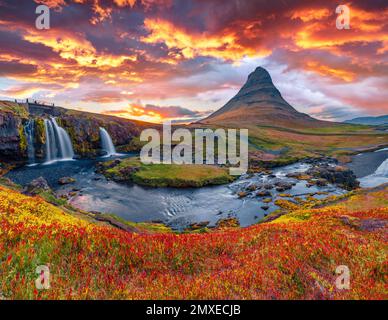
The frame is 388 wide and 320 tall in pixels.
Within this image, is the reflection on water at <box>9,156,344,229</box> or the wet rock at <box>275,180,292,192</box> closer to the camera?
the reflection on water at <box>9,156,344,229</box>

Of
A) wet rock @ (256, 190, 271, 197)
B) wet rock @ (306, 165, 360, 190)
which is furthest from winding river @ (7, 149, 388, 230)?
wet rock @ (306, 165, 360, 190)

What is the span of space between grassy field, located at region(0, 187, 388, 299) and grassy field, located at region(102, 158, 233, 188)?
41232 mm

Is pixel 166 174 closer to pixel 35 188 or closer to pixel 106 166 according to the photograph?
pixel 106 166

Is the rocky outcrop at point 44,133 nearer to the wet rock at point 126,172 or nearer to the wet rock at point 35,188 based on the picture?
the wet rock at point 126,172

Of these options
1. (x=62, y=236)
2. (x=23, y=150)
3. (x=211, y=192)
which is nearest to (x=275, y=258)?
(x=62, y=236)

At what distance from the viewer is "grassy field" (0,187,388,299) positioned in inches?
225

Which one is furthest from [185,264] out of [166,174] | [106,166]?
[106,166]

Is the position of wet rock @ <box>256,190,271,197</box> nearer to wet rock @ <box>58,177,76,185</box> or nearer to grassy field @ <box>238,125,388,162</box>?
wet rock @ <box>58,177,76,185</box>

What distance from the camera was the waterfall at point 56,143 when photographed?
72188 millimetres

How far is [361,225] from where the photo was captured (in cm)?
1280

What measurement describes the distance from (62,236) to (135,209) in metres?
30.1

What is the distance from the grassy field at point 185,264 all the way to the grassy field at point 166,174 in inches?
1623

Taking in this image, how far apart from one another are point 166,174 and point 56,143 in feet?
145

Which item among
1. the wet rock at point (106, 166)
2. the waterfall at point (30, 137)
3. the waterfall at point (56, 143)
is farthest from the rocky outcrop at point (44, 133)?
the wet rock at point (106, 166)
